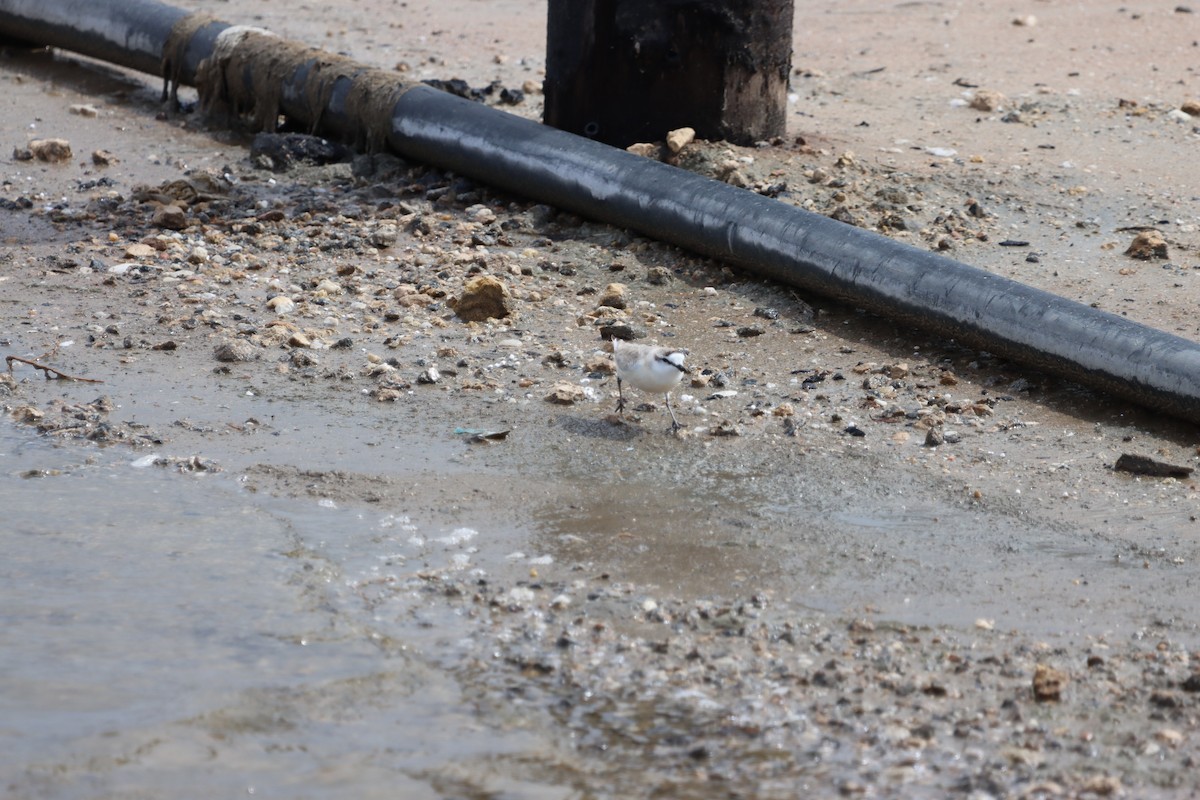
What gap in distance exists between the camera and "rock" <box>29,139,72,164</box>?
8.09 metres

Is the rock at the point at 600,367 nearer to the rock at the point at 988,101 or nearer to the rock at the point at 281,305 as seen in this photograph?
the rock at the point at 281,305

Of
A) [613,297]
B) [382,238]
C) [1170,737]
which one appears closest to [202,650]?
[1170,737]

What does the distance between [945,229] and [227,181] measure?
12.7ft

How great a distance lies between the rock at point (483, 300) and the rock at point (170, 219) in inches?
72.6

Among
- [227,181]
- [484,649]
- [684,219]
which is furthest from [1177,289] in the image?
[227,181]

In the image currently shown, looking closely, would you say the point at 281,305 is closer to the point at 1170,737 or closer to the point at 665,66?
the point at 665,66

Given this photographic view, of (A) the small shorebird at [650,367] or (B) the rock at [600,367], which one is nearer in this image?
(A) the small shorebird at [650,367]

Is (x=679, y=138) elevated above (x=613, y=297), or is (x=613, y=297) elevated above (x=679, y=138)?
(x=679, y=138)

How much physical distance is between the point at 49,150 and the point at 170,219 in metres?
1.57

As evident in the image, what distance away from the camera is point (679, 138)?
7.31 m

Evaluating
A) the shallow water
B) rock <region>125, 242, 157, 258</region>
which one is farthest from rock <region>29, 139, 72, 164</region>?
the shallow water

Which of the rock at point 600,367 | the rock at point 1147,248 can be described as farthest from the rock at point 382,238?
the rock at point 1147,248

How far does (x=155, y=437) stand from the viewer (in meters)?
4.93

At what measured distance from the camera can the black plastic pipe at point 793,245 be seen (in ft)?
16.8
